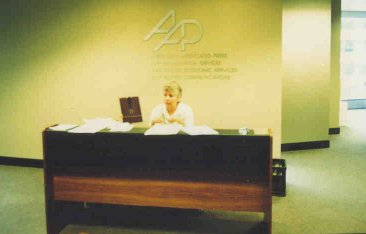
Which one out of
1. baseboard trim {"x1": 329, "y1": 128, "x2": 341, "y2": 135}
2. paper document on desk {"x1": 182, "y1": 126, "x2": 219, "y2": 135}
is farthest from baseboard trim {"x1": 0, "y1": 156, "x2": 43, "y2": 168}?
baseboard trim {"x1": 329, "y1": 128, "x2": 341, "y2": 135}

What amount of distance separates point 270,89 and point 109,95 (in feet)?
7.75

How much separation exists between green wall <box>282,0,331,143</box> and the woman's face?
3155mm

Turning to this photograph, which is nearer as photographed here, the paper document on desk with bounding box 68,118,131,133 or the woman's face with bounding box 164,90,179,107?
the paper document on desk with bounding box 68,118,131,133

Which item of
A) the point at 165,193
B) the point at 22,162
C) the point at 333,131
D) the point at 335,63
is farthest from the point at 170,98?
the point at 333,131

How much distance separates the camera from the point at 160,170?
366cm

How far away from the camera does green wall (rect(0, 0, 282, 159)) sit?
5309 millimetres

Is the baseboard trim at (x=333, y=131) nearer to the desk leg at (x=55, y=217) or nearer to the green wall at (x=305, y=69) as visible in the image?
the green wall at (x=305, y=69)

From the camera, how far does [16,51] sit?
604cm

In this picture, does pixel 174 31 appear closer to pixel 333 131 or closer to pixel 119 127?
pixel 119 127

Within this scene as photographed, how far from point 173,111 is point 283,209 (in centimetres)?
168

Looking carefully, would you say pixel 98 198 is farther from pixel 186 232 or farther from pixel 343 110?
pixel 343 110

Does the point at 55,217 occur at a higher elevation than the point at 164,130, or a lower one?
lower

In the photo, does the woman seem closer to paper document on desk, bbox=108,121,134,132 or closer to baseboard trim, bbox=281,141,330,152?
paper document on desk, bbox=108,121,134,132

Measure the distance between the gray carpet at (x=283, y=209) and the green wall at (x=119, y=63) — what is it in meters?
0.69
